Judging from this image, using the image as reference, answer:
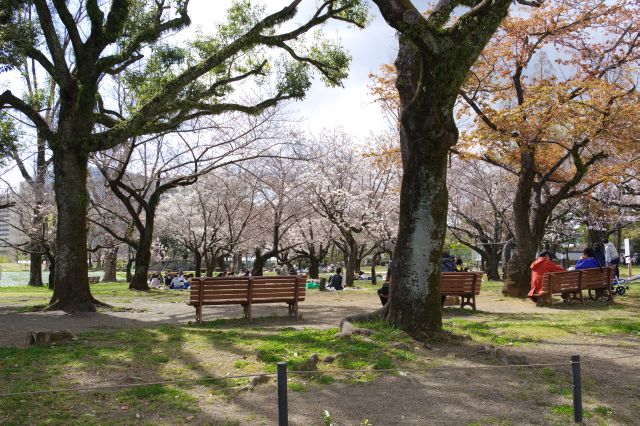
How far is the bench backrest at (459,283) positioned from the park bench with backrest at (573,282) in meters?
1.68

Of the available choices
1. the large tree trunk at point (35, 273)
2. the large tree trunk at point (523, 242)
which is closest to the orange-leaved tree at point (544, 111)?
the large tree trunk at point (523, 242)

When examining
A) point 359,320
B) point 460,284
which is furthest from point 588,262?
point 359,320

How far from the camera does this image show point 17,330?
26.7ft

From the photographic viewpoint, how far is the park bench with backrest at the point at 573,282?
11.9m

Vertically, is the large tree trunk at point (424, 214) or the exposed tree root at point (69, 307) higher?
the large tree trunk at point (424, 214)

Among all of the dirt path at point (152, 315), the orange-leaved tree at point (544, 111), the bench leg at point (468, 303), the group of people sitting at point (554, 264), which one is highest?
the orange-leaved tree at point (544, 111)

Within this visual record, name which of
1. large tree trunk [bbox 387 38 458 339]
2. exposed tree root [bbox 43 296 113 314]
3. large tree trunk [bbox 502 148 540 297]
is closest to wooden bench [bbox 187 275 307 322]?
exposed tree root [bbox 43 296 113 314]

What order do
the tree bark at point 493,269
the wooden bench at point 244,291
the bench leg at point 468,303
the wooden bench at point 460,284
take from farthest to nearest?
the tree bark at point 493,269
the bench leg at point 468,303
the wooden bench at point 460,284
the wooden bench at point 244,291

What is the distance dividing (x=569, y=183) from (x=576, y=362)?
1212cm

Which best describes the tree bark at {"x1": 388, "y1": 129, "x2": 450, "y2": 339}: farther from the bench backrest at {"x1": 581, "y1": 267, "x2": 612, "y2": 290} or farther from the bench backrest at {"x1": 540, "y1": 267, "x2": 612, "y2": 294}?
the bench backrest at {"x1": 581, "y1": 267, "x2": 612, "y2": 290}

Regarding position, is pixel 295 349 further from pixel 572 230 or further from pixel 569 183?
pixel 572 230

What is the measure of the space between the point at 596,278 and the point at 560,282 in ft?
5.11

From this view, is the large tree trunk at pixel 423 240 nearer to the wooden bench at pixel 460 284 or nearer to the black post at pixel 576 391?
the black post at pixel 576 391

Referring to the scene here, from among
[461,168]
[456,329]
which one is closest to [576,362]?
[456,329]
